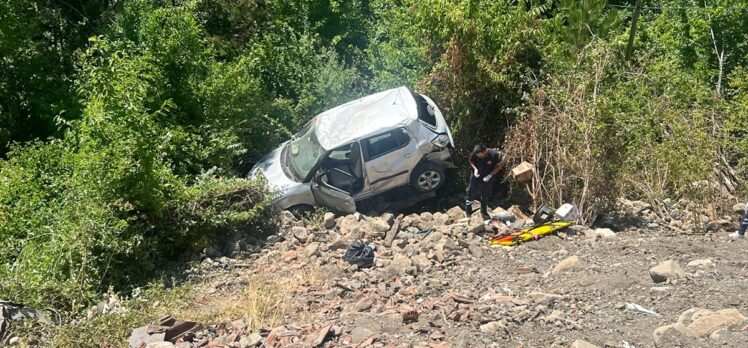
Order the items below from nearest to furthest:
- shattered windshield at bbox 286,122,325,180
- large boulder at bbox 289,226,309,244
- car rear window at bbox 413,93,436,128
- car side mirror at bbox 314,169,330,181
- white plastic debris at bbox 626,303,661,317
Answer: white plastic debris at bbox 626,303,661,317
large boulder at bbox 289,226,309,244
car side mirror at bbox 314,169,330,181
shattered windshield at bbox 286,122,325,180
car rear window at bbox 413,93,436,128

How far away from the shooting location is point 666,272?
7.46 metres

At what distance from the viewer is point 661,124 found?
445 inches

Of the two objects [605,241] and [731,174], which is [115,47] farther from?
[731,174]

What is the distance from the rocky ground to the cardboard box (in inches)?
61.7

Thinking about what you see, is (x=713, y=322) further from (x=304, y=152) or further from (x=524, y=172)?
(x=304, y=152)

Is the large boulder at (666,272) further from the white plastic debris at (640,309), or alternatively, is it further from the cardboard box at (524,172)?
the cardboard box at (524,172)

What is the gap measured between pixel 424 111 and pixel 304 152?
2.15 metres

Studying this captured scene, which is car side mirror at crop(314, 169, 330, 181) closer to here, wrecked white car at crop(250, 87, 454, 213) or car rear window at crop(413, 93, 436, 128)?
wrecked white car at crop(250, 87, 454, 213)

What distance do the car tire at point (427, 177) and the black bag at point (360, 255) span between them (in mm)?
2893

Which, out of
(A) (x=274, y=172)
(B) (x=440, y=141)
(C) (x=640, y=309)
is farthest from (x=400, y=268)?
(A) (x=274, y=172)

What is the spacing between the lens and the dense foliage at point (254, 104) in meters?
9.64

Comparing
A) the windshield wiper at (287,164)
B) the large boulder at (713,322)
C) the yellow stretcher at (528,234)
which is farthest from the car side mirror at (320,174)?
the large boulder at (713,322)

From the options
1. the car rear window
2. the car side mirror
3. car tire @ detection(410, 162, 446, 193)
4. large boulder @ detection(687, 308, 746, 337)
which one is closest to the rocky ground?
large boulder @ detection(687, 308, 746, 337)

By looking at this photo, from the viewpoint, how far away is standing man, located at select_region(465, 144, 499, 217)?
11250mm
